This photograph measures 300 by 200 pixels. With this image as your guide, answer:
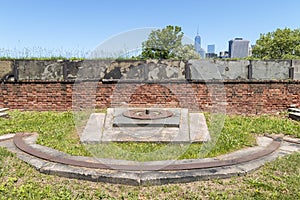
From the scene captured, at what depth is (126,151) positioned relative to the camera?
4.20 m

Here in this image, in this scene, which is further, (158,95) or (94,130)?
(158,95)

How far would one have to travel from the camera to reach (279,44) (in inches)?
1286

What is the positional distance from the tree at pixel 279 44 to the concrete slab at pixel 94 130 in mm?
29863

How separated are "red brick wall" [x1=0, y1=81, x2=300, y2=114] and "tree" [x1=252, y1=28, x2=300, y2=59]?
26.4 m

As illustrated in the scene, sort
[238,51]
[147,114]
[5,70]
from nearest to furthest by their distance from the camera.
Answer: [147,114]
[5,70]
[238,51]

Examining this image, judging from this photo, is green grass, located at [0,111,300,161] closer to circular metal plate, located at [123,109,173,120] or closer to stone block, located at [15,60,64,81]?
circular metal plate, located at [123,109,173,120]

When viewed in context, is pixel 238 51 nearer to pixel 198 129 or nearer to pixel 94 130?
pixel 198 129

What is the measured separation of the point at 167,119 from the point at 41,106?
3985mm

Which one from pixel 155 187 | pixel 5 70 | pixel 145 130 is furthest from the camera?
pixel 5 70

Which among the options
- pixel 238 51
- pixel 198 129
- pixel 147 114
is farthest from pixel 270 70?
pixel 238 51

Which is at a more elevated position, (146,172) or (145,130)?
(145,130)

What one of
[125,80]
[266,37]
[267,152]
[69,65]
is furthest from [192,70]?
[266,37]

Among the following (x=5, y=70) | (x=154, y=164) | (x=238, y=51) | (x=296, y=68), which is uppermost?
(x=238, y=51)

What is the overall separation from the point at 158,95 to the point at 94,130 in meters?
2.99
